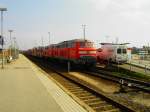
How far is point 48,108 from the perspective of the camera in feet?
35.2

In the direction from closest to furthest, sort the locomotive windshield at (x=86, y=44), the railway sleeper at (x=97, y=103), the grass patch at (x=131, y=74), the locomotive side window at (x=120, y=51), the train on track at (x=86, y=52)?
the railway sleeper at (x=97, y=103)
the grass patch at (x=131, y=74)
the train on track at (x=86, y=52)
the locomotive windshield at (x=86, y=44)
the locomotive side window at (x=120, y=51)

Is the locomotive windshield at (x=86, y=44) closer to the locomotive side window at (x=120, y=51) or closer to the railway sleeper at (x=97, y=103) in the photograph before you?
the locomotive side window at (x=120, y=51)

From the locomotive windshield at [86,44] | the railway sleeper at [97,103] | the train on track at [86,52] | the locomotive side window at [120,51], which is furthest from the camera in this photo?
the locomotive side window at [120,51]

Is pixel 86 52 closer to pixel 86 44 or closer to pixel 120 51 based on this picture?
pixel 86 44

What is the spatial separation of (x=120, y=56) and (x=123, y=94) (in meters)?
22.6

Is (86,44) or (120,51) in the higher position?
(86,44)

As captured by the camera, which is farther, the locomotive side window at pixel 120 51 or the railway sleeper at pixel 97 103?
the locomotive side window at pixel 120 51

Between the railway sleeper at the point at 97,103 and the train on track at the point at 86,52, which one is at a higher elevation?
the train on track at the point at 86,52

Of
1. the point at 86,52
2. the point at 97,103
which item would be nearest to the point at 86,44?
the point at 86,52

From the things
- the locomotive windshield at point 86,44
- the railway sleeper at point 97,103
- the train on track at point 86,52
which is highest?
the locomotive windshield at point 86,44

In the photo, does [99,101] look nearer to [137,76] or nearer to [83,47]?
[137,76]

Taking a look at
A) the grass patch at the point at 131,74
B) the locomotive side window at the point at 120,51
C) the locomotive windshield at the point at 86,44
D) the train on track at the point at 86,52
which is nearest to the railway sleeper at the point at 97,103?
the grass patch at the point at 131,74

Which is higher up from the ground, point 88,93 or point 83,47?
point 83,47

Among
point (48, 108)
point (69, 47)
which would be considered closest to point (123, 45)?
point (69, 47)
